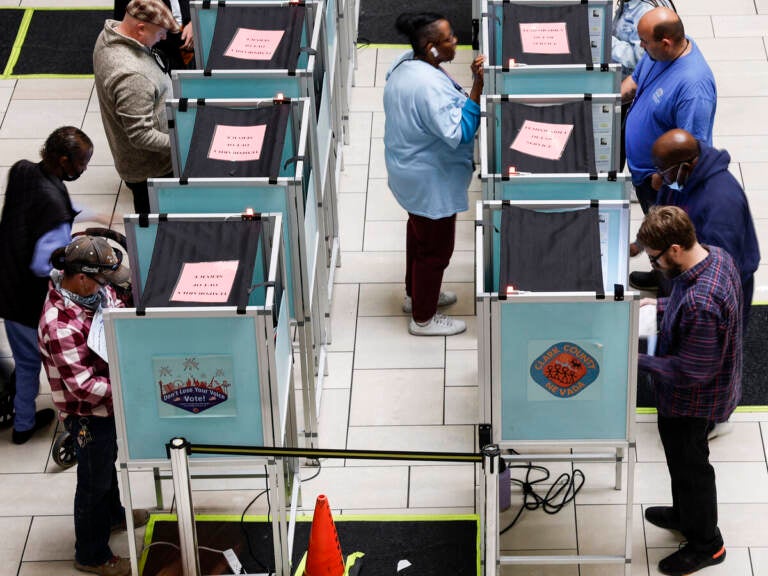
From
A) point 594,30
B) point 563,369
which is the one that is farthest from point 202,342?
point 594,30

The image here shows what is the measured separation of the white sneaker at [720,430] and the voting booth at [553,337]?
118 cm

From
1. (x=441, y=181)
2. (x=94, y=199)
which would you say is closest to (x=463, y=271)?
(x=441, y=181)

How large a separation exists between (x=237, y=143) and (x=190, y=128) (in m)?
0.30

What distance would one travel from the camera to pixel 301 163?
5496 millimetres

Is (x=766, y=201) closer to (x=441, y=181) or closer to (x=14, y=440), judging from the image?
(x=441, y=181)

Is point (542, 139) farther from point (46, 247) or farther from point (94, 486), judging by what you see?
point (94, 486)

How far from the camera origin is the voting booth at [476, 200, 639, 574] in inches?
185

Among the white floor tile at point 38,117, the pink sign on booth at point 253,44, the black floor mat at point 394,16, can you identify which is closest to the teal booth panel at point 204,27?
the pink sign on booth at point 253,44

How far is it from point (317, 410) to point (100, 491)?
128 centimetres

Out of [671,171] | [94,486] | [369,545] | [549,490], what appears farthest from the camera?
[549,490]

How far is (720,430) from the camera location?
6.17m

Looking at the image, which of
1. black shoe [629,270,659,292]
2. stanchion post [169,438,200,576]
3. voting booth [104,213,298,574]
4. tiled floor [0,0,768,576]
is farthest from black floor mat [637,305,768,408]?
stanchion post [169,438,200,576]

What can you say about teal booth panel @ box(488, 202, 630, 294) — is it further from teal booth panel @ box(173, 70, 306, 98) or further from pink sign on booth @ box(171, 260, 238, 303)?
teal booth panel @ box(173, 70, 306, 98)

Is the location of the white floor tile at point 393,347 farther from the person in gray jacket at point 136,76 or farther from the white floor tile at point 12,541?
the white floor tile at point 12,541
